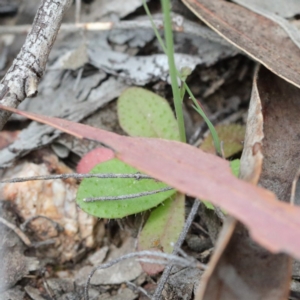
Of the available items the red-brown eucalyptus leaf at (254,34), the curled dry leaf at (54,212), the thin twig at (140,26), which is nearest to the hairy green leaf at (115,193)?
the curled dry leaf at (54,212)

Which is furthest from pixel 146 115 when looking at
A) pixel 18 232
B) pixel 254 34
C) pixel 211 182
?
pixel 211 182

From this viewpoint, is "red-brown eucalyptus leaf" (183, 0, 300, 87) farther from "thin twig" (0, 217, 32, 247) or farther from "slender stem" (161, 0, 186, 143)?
"thin twig" (0, 217, 32, 247)

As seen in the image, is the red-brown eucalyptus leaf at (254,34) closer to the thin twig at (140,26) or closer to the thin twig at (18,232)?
the thin twig at (140,26)

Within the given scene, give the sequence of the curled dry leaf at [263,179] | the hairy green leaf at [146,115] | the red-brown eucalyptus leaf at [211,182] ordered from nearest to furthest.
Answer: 1. the red-brown eucalyptus leaf at [211,182]
2. the curled dry leaf at [263,179]
3. the hairy green leaf at [146,115]

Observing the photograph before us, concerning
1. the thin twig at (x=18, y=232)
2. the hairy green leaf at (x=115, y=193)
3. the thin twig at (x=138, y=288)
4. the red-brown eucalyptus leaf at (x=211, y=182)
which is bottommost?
the thin twig at (x=138, y=288)

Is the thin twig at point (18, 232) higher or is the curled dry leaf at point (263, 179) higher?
Result: the curled dry leaf at point (263, 179)

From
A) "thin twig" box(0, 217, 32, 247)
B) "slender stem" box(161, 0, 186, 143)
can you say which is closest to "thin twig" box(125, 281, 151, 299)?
"thin twig" box(0, 217, 32, 247)

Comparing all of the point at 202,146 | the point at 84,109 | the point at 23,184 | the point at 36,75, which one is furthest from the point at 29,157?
the point at 202,146
